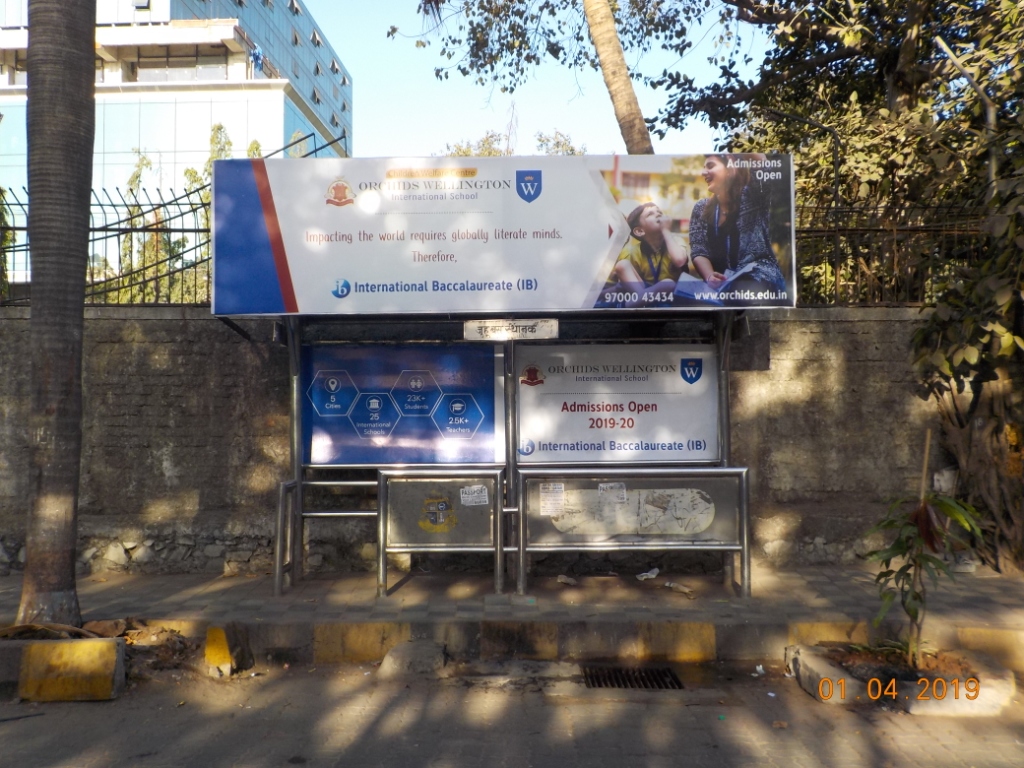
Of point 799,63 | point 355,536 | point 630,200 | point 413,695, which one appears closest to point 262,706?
point 413,695

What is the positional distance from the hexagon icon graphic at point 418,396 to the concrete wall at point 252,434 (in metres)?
1.03

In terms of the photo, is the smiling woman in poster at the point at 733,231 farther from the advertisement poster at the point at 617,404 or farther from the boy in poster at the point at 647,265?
the advertisement poster at the point at 617,404

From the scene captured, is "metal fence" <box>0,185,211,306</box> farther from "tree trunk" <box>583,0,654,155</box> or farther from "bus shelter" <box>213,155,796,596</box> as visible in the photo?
"tree trunk" <box>583,0,654,155</box>

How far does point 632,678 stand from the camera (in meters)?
5.67

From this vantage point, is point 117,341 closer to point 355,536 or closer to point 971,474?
point 355,536

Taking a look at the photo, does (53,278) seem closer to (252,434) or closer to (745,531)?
(252,434)

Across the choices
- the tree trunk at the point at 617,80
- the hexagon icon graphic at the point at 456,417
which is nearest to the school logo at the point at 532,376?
the hexagon icon graphic at the point at 456,417

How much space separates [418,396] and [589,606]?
2191mm

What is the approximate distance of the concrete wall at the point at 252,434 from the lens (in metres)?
7.51

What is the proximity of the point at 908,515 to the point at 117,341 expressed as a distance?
6228 mm

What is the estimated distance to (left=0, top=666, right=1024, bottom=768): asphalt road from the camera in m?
4.41

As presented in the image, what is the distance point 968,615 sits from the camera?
6207mm
